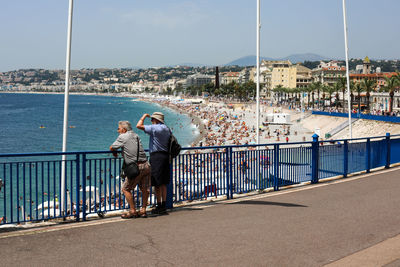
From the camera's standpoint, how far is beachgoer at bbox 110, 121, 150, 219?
22.1 feet

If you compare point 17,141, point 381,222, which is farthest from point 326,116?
point 381,222

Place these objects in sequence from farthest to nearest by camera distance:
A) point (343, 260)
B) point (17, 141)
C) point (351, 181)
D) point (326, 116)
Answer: point (326, 116)
point (17, 141)
point (351, 181)
point (343, 260)

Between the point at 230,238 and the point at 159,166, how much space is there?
187 cm

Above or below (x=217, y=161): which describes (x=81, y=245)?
below

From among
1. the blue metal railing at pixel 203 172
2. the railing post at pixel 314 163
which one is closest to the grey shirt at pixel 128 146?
the blue metal railing at pixel 203 172

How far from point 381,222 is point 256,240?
91.4 inches

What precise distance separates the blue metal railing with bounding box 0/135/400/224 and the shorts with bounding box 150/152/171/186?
0.42 metres

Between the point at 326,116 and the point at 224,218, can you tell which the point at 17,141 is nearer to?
the point at 326,116

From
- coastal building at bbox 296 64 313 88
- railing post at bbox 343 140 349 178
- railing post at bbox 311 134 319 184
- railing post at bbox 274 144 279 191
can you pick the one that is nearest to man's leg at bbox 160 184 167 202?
railing post at bbox 274 144 279 191

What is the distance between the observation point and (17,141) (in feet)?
217

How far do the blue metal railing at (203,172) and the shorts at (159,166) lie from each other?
42 centimetres

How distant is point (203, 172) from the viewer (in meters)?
8.41

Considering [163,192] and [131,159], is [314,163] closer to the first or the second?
[163,192]

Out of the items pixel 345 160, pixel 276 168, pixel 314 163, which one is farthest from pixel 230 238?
pixel 345 160
